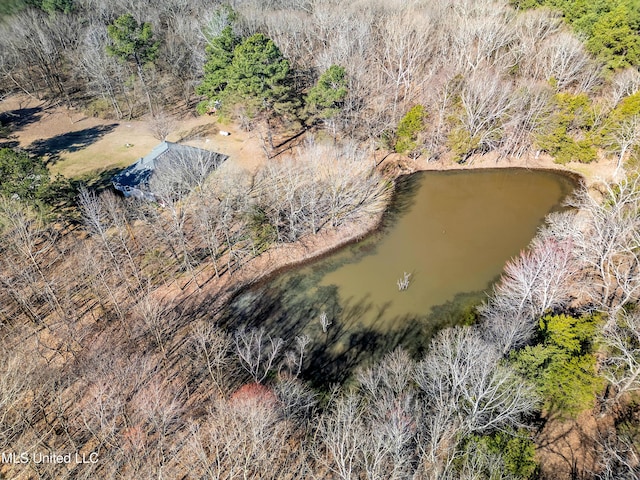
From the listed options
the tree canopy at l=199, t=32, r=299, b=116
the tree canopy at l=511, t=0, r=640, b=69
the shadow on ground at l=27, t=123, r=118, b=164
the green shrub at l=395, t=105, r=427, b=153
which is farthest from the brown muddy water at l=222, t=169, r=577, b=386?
the shadow on ground at l=27, t=123, r=118, b=164

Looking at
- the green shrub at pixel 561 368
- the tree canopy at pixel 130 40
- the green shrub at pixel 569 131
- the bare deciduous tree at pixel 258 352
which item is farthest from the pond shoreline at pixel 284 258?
the tree canopy at pixel 130 40

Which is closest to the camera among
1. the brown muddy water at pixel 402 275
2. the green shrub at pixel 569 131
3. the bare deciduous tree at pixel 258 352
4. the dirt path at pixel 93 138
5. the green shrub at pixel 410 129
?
the bare deciduous tree at pixel 258 352

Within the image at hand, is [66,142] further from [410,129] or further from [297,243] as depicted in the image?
[410,129]

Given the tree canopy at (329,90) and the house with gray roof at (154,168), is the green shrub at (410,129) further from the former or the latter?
the house with gray roof at (154,168)

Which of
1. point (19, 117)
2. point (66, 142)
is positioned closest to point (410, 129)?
point (66, 142)

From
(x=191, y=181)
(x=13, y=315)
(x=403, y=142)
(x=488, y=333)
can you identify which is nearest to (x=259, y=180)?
(x=191, y=181)
